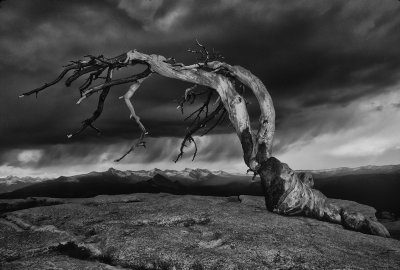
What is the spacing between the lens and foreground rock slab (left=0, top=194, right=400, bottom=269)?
897cm

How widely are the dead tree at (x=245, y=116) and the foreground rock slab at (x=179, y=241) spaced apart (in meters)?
1.17

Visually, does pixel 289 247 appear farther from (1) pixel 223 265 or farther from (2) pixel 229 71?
(2) pixel 229 71

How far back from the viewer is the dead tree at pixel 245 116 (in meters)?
14.6

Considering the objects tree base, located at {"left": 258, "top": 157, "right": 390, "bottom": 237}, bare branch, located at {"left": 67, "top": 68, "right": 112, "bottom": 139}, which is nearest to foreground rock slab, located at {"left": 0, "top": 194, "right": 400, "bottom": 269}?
tree base, located at {"left": 258, "top": 157, "right": 390, "bottom": 237}

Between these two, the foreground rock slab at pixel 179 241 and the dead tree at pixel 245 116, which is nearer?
the foreground rock slab at pixel 179 241

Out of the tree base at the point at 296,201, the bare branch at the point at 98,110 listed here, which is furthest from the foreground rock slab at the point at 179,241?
the bare branch at the point at 98,110

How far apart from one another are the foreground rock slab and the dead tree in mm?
1167

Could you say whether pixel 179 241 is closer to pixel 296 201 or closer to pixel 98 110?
pixel 296 201

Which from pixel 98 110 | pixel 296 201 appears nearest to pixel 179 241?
pixel 296 201

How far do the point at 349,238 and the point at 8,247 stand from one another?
11118 mm

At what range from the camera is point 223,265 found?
8.67m

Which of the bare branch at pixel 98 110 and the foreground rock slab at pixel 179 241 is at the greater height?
the bare branch at pixel 98 110

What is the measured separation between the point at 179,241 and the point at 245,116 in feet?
25.8

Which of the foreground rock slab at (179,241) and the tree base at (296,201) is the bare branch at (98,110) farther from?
the tree base at (296,201)
